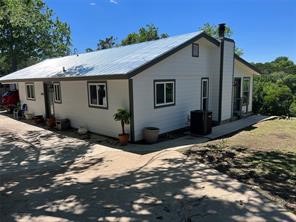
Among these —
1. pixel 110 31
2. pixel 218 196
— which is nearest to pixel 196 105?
pixel 218 196

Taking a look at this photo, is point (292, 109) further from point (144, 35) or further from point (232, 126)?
point (144, 35)

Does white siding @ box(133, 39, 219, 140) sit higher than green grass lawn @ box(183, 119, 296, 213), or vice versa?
white siding @ box(133, 39, 219, 140)

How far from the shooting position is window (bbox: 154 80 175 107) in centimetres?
1045

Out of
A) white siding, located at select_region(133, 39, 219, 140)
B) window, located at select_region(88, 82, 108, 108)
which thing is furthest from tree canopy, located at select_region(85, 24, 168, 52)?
window, located at select_region(88, 82, 108, 108)

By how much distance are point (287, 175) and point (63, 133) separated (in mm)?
9259

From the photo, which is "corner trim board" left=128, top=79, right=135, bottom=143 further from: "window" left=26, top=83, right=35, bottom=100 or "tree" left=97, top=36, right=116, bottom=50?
"tree" left=97, top=36, right=116, bottom=50

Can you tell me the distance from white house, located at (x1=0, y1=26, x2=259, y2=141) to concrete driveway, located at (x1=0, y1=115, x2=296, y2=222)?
2287 mm

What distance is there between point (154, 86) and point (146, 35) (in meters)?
34.8

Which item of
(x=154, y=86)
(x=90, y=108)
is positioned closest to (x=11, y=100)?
(x=90, y=108)

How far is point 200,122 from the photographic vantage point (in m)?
11.0

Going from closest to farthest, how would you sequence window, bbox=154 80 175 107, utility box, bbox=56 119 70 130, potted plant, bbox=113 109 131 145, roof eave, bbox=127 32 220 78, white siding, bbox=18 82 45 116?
roof eave, bbox=127 32 220 78, potted plant, bbox=113 109 131 145, window, bbox=154 80 175 107, utility box, bbox=56 119 70 130, white siding, bbox=18 82 45 116

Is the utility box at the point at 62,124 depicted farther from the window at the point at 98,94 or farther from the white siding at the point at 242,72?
the white siding at the point at 242,72

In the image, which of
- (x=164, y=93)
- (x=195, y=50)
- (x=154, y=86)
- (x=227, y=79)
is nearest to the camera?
(x=154, y=86)

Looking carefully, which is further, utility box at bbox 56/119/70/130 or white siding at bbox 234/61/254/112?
white siding at bbox 234/61/254/112
